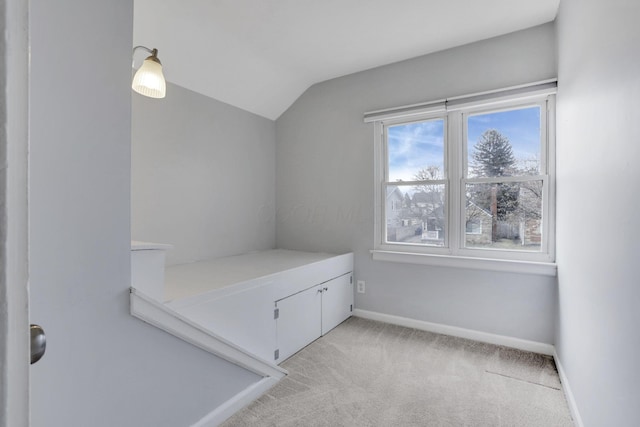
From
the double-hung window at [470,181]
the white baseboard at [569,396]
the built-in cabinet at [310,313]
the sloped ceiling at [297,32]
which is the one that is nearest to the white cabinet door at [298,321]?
the built-in cabinet at [310,313]

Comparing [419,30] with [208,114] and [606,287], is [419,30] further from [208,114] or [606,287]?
[606,287]

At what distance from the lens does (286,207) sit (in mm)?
3746

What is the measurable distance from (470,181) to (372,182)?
88 cm

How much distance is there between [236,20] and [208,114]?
3.00 feet

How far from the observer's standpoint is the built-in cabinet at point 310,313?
234 cm

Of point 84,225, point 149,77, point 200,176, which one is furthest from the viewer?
point 200,176

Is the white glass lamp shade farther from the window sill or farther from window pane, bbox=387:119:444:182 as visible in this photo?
the window sill

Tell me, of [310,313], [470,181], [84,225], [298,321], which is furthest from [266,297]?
[470,181]

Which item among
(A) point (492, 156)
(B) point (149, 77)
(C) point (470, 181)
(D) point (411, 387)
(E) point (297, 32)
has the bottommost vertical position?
(D) point (411, 387)

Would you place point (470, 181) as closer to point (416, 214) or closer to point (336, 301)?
point (416, 214)

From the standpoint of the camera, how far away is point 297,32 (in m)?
2.57

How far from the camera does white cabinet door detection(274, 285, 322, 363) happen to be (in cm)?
233

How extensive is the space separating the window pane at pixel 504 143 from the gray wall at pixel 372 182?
26 cm

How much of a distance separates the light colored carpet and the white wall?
136 cm
